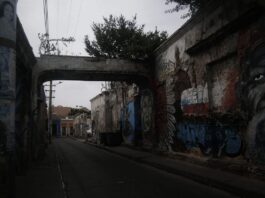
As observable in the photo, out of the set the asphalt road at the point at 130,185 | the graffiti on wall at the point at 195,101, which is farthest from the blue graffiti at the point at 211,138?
the asphalt road at the point at 130,185

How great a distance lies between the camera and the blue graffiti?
1084 centimetres

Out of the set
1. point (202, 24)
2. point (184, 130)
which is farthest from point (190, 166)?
point (202, 24)

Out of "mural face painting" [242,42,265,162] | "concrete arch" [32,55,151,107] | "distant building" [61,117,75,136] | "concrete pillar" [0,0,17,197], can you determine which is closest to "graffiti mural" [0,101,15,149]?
"concrete pillar" [0,0,17,197]

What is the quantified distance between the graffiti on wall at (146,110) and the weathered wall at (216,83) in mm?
3181

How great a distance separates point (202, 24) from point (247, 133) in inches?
181

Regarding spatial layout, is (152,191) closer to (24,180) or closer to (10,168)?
(10,168)

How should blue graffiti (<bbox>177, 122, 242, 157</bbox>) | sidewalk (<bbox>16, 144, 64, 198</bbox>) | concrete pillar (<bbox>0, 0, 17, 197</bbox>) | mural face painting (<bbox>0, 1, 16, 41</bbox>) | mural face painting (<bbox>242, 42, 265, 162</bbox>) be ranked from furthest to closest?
blue graffiti (<bbox>177, 122, 242, 157</bbox>)
mural face painting (<bbox>242, 42, 265, 162</bbox>)
sidewalk (<bbox>16, 144, 64, 198</bbox>)
mural face painting (<bbox>0, 1, 16, 41</bbox>)
concrete pillar (<bbox>0, 0, 17, 197</bbox>)

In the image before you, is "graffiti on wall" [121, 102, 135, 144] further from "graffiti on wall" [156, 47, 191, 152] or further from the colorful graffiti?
"graffiti on wall" [156, 47, 191, 152]

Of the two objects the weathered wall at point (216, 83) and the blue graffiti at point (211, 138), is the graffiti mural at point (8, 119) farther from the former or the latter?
the blue graffiti at point (211, 138)

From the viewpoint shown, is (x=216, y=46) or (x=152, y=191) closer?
(x=152, y=191)

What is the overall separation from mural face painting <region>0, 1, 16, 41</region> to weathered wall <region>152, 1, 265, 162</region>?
6.08 metres

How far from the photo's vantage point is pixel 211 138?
1220cm

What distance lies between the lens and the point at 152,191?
873cm

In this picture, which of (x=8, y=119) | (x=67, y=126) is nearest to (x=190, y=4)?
(x=8, y=119)
